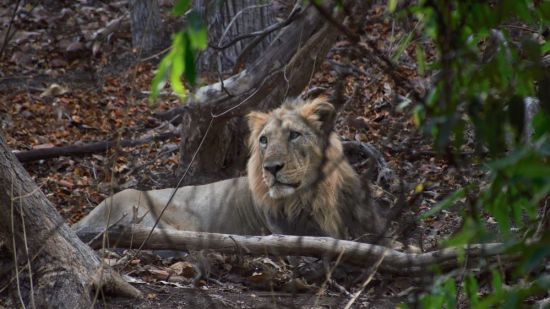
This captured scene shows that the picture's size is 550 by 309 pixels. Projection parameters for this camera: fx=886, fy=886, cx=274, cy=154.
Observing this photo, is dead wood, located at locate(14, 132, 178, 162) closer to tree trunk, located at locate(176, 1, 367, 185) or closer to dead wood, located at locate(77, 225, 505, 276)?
tree trunk, located at locate(176, 1, 367, 185)

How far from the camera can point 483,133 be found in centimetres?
209

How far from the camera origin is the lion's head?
22.4 ft

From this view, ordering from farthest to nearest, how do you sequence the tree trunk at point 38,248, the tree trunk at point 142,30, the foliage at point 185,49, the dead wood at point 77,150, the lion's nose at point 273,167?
the tree trunk at point 142,30, the dead wood at point 77,150, the lion's nose at point 273,167, the tree trunk at point 38,248, the foliage at point 185,49

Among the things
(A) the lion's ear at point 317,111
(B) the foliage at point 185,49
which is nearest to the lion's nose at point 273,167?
(A) the lion's ear at point 317,111

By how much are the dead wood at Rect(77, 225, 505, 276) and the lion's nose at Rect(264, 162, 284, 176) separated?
0.84 m

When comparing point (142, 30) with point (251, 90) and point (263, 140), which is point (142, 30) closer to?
point (251, 90)

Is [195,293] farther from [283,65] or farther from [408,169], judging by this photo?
[408,169]

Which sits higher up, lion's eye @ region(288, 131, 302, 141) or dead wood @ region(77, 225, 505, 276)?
lion's eye @ region(288, 131, 302, 141)

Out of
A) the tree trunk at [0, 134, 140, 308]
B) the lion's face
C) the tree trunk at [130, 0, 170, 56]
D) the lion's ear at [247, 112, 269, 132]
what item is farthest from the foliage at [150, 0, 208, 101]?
the tree trunk at [130, 0, 170, 56]

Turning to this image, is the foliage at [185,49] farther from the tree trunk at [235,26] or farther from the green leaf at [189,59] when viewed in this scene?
the tree trunk at [235,26]

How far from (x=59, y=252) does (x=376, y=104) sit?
17.6 ft

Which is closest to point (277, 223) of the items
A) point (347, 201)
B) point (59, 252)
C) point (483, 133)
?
point (347, 201)

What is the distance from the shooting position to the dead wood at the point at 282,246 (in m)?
5.55

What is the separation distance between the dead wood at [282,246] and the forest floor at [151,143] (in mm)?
130
